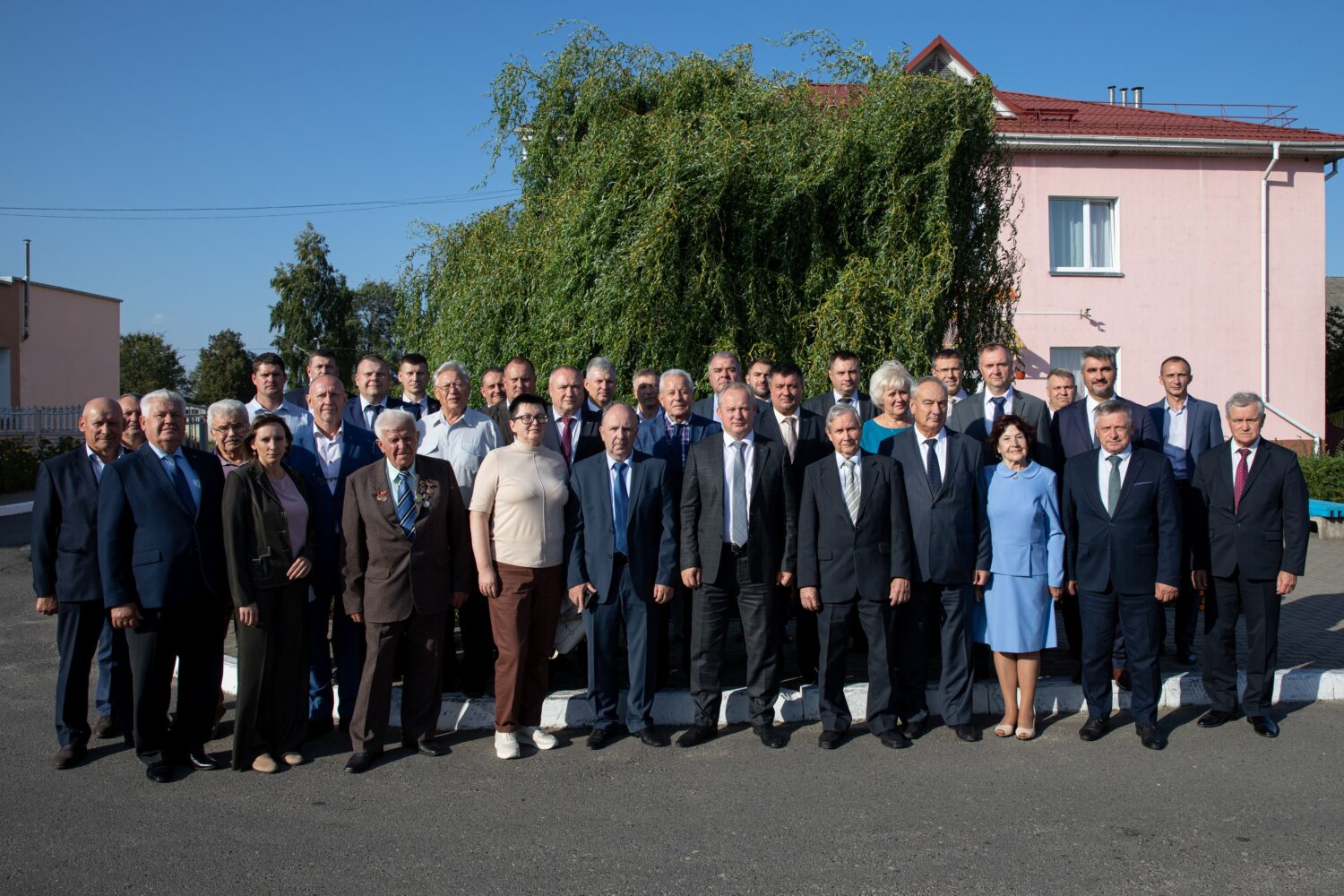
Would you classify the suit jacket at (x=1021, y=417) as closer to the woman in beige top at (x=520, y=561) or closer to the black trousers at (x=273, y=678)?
the woman in beige top at (x=520, y=561)

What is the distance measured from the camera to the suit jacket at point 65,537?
5.31 meters

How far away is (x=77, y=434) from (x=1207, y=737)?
27.4 metres

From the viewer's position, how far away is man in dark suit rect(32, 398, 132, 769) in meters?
5.30

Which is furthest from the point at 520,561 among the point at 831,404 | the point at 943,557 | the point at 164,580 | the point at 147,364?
the point at 147,364

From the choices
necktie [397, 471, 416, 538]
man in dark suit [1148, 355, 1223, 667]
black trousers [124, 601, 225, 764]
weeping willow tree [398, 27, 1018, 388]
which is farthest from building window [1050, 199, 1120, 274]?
black trousers [124, 601, 225, 764]

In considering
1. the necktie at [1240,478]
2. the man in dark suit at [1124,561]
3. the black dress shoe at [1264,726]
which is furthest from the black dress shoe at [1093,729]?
the necktie at [1240,478]

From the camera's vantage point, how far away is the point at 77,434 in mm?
25531

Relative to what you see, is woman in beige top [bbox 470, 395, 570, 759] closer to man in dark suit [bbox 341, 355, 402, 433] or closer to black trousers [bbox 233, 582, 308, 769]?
black trousers [bbox 233, 582, 308, 769]

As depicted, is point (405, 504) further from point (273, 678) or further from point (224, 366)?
point (224, 366)

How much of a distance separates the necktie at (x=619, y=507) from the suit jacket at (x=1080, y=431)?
3.14m

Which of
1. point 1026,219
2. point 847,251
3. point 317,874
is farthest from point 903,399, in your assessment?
point 1026,219

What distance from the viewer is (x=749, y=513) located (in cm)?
559

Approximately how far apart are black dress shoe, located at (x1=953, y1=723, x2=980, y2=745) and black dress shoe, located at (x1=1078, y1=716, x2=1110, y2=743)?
0.59 m

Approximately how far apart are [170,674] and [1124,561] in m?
5.40
